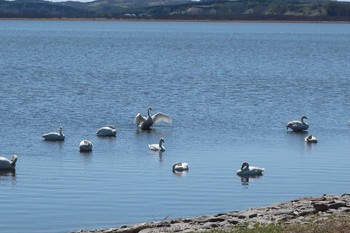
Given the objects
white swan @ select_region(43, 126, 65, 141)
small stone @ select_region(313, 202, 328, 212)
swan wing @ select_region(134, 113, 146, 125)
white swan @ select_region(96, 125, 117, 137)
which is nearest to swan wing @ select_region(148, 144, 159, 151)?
white swan @ select_region(96, 125, 117, 137)

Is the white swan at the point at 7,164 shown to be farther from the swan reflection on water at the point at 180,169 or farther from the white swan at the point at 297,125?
the white swan at the point at 297,125

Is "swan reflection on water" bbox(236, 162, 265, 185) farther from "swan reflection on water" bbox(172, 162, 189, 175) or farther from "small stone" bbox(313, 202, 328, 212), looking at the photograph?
"small stone" bbox(313, 202, 328, 212)

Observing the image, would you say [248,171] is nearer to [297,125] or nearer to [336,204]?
[336,204]

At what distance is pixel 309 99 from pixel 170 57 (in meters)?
42.0

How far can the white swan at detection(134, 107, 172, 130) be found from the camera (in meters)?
36.1

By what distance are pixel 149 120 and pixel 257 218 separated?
19.3 m

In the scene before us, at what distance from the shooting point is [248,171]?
25.3m

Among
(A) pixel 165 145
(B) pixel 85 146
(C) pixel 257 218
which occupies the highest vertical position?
(C) pixel 257 218

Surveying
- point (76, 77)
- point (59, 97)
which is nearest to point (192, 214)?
point (59, 97)

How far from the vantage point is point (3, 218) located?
65.9 ft

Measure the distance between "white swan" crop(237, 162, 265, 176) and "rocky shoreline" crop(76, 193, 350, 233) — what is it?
6.52 meters

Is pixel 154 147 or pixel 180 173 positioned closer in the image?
pixel 180 173

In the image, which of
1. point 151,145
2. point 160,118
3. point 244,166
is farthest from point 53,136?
point 244,166

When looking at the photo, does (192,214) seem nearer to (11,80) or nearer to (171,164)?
(171,164)
